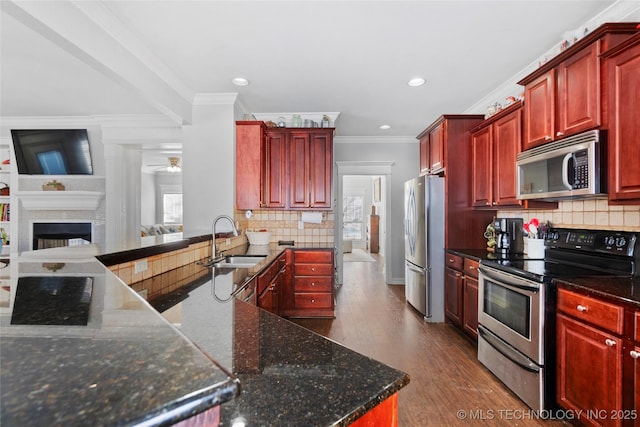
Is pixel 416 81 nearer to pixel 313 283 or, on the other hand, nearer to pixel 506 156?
pixel 506 156

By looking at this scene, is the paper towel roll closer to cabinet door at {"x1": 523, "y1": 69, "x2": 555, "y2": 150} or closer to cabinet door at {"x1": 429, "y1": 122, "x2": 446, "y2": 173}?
cabinet door at {"x1": 429, "y1": 122, "x2": 446, "y2": 173}

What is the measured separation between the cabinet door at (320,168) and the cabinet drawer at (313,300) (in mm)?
1112

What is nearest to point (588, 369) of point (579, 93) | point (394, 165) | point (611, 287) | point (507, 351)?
point (611, 287)

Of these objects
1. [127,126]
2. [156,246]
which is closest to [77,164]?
[127,126]

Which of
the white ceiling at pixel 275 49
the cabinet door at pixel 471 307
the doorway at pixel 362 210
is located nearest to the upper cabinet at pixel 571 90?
the white ceiling at pixel 275 49

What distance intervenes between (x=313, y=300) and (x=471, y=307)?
168cm

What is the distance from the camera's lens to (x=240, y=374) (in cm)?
75

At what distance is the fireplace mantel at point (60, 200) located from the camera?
4.45 metres

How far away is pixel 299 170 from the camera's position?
412cm

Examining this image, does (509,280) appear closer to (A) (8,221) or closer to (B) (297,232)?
(B) (297,232)

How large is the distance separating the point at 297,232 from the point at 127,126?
2.82 meters

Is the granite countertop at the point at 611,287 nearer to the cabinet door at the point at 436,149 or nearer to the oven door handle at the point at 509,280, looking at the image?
the oven door handle at the point at 509,280

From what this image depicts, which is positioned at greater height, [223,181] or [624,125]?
[624,125]

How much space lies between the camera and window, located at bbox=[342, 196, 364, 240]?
35.7 feet
